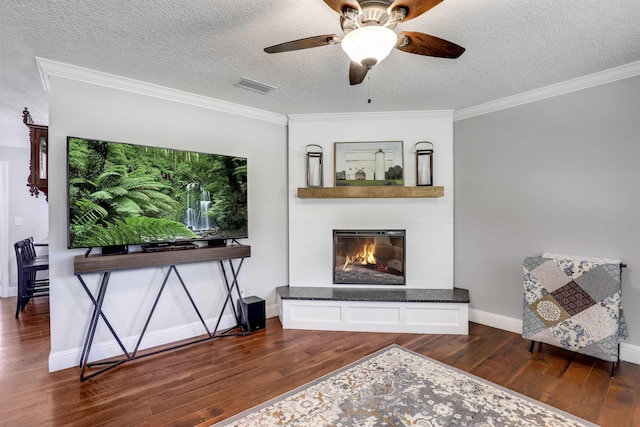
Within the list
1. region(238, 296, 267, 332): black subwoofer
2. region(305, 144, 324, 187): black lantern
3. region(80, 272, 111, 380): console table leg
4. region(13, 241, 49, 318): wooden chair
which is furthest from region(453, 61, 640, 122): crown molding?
region(13, 241, 49, 318): wooden chair

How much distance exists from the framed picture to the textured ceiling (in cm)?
60

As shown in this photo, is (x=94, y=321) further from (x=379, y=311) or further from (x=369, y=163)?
(x=369, y=163)

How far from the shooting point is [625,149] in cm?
270

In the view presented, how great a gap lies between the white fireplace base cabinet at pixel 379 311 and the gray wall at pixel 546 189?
53 centimetres

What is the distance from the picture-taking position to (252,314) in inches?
133

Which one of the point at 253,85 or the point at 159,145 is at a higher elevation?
the point at 253,85

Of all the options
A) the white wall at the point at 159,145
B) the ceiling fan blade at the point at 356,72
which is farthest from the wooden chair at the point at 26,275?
the ceiling fan blade at the point at 356,72

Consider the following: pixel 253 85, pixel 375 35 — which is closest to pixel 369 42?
pixel 375 35

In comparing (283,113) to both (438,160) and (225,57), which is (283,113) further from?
(438,160)

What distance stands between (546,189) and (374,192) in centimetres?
171

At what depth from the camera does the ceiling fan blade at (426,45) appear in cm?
168

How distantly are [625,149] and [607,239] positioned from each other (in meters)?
0.79

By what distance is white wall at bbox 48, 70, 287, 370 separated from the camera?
258cm

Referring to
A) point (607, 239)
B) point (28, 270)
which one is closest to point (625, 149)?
point (607, 239)
